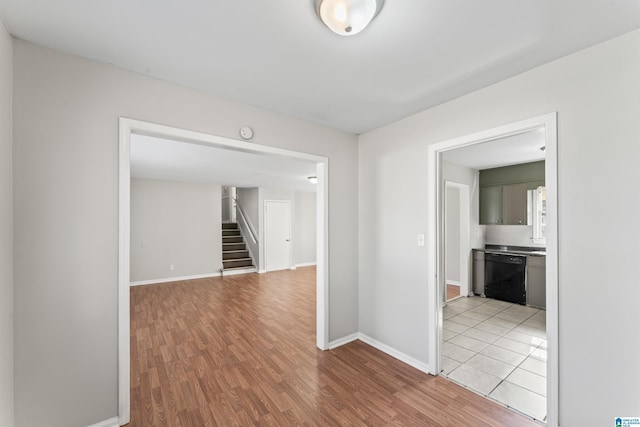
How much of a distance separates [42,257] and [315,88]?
6.99ft

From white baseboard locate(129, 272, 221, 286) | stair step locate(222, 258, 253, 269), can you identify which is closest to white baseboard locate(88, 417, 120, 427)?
white baseboard locate(129, 272, 221, 286)

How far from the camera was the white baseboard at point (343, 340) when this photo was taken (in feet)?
9.51

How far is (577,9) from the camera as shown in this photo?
1.27 m

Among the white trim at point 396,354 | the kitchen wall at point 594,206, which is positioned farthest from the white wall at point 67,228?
the kitchen wall at point 594,206

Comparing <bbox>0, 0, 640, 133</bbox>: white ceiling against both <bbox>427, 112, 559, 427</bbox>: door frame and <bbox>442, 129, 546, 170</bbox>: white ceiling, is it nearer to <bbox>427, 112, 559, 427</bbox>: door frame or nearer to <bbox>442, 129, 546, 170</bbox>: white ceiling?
<bbox>427, 112, 559, 427</bbox>: door frame

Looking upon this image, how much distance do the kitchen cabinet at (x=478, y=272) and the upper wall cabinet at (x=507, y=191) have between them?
2.36 ft

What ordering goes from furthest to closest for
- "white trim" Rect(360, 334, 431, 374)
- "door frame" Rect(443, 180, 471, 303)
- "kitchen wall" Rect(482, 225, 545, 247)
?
"door frame" Rect(443, 180, 471, 303) < "kitchen wall" Rect(482, 225, 545, 247) < "white trim" Rect(360, 334, 431, 374)

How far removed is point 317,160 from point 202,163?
8.17ft

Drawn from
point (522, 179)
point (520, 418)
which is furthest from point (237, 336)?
point (522, 179)

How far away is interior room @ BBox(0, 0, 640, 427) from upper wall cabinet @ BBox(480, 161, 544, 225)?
284 cm

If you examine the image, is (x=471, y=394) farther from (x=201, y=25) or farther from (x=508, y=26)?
(x=201, y=25)

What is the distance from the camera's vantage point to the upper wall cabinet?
4.65m

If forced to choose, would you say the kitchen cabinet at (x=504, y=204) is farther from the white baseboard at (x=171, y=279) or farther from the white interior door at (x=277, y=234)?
the white baseboard at (x=171, y=279)

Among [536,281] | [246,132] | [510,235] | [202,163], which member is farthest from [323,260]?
[510,235]
